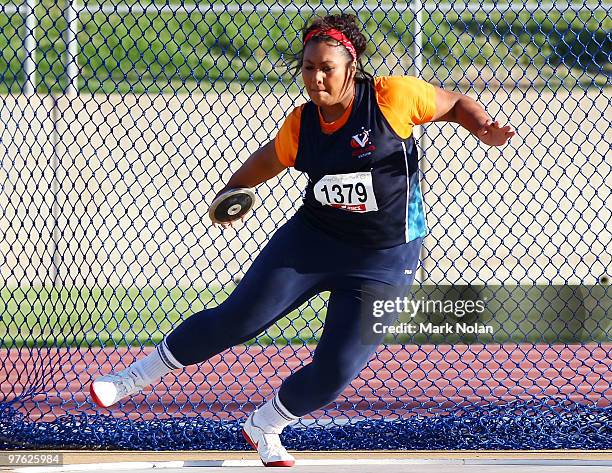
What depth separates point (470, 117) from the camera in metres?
3.73

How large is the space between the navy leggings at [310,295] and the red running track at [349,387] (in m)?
1.40

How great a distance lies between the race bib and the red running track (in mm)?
1793

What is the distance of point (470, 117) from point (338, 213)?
0.58 m

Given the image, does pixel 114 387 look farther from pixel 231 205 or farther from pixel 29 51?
pixel 29 51

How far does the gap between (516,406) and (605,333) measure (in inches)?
72.5

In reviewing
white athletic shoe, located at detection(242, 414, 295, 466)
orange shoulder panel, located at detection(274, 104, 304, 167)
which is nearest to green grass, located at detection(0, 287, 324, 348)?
white athletic shoe, located at detection(242, 414, 295, 466)

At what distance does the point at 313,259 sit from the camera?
3.82 m

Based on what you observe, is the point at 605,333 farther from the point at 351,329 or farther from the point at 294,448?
the point at 351,329

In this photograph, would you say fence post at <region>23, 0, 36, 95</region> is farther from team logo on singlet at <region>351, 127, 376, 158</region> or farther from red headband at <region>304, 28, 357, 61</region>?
team logo on singlet at <region>351, 127, 376, 158</region>

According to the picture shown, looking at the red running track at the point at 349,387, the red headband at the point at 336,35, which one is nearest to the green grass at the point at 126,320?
the red running track at the point at 349,387

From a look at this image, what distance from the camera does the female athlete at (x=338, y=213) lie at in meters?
3.67

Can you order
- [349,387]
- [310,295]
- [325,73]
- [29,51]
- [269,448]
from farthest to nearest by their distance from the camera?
[29,51]
[349,387]
[269,448]
[310,295]
[325,73]

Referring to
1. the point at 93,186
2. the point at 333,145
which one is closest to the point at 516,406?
the point at 333,145

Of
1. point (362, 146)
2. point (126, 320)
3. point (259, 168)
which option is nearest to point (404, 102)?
point (362, 146)
